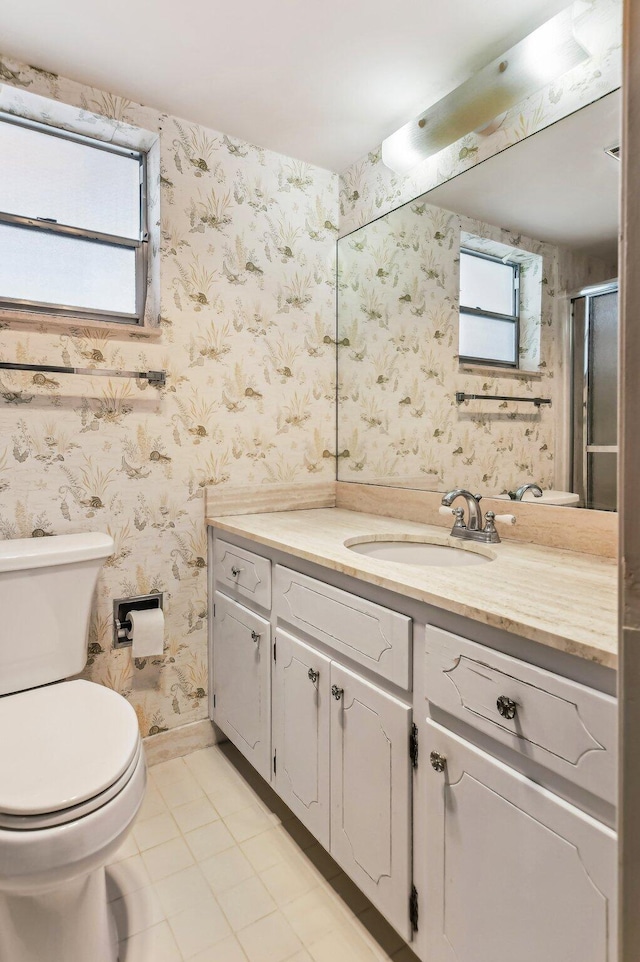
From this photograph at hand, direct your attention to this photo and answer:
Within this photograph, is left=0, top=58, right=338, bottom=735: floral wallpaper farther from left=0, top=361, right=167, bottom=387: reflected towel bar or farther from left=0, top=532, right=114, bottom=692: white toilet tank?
left=0, top=532, right=114, bottom=692: white toilet tank

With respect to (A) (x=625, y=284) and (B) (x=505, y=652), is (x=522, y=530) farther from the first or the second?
(A) (x=625, y=284)

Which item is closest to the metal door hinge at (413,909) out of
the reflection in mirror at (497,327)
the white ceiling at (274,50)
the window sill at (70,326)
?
the reflection in mirror at (497,327)

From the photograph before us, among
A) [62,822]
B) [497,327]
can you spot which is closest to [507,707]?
[62,822]

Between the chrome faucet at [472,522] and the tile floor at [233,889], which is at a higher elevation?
the chrome faucet at [472,522]

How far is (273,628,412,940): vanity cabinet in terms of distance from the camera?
1.06 m

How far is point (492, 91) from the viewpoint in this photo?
1.42 m

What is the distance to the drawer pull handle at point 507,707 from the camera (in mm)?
818

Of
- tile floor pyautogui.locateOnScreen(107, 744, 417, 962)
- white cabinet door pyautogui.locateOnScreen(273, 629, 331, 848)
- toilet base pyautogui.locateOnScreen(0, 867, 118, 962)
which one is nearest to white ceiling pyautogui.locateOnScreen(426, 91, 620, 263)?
white cabinet door pyautogui.locateOnScreen(273, 629, 331, 848)

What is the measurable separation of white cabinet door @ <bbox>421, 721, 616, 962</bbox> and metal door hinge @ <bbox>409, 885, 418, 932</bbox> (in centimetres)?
3

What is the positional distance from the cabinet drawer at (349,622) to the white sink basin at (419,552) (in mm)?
208

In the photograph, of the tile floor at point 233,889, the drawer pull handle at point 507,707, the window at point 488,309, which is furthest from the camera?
the window at point 488,309

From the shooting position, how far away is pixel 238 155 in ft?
6.25

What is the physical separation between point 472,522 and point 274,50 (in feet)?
4.77

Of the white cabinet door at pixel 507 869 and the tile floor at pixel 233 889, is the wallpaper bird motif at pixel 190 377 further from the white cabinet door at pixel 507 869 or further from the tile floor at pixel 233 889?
the white cabinet door at pixel 507 869
